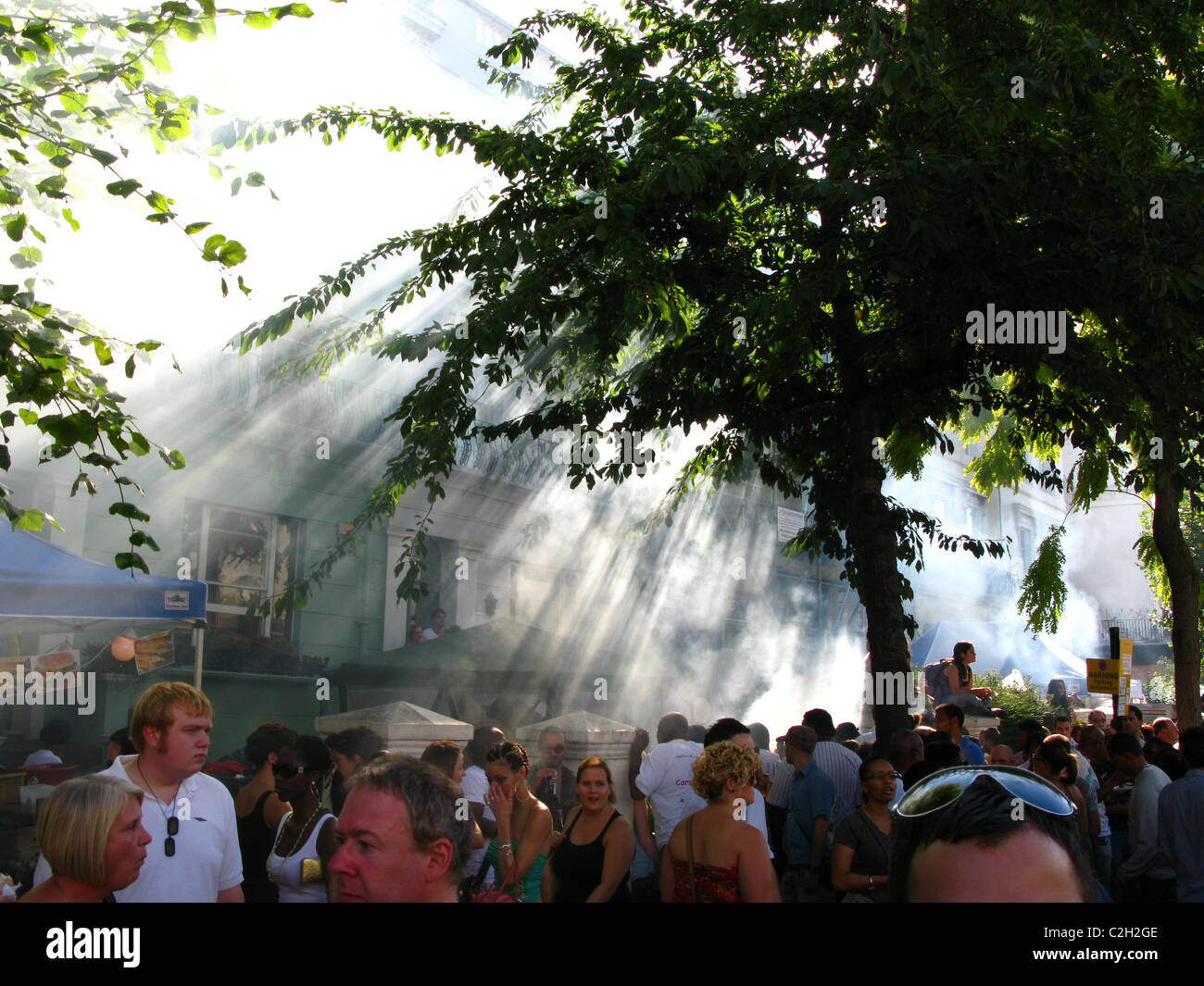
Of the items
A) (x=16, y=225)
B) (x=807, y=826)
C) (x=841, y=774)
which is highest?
(x=16, y=225)

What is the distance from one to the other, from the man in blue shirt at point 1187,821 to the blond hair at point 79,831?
5104mm

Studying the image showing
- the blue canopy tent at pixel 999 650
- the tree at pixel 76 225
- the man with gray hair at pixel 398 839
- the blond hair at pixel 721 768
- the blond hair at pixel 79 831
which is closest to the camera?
the man with gray hair at pixel 398 839

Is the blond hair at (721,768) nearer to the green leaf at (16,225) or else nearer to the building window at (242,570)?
the green leaf at (16,225)

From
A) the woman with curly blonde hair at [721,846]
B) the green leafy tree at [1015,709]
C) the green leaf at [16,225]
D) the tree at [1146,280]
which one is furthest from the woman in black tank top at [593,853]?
the green leafy tree at [1015,709]

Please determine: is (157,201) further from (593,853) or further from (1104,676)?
(1104,676)

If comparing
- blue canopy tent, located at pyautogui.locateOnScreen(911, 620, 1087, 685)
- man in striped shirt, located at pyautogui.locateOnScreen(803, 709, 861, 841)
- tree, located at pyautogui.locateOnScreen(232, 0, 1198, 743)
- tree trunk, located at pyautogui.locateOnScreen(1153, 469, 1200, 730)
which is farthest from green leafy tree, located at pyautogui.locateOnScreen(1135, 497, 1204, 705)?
man in striped shirt, located at pyautogui.locateOnScreen(803, 709, 861, 841)

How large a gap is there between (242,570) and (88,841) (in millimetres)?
10047

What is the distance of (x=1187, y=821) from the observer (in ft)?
17.4

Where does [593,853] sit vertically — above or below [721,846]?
below

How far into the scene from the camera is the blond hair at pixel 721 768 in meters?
4.26

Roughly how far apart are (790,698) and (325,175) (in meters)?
14.6

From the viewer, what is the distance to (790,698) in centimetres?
2175

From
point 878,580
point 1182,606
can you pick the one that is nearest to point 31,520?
point 878,580
